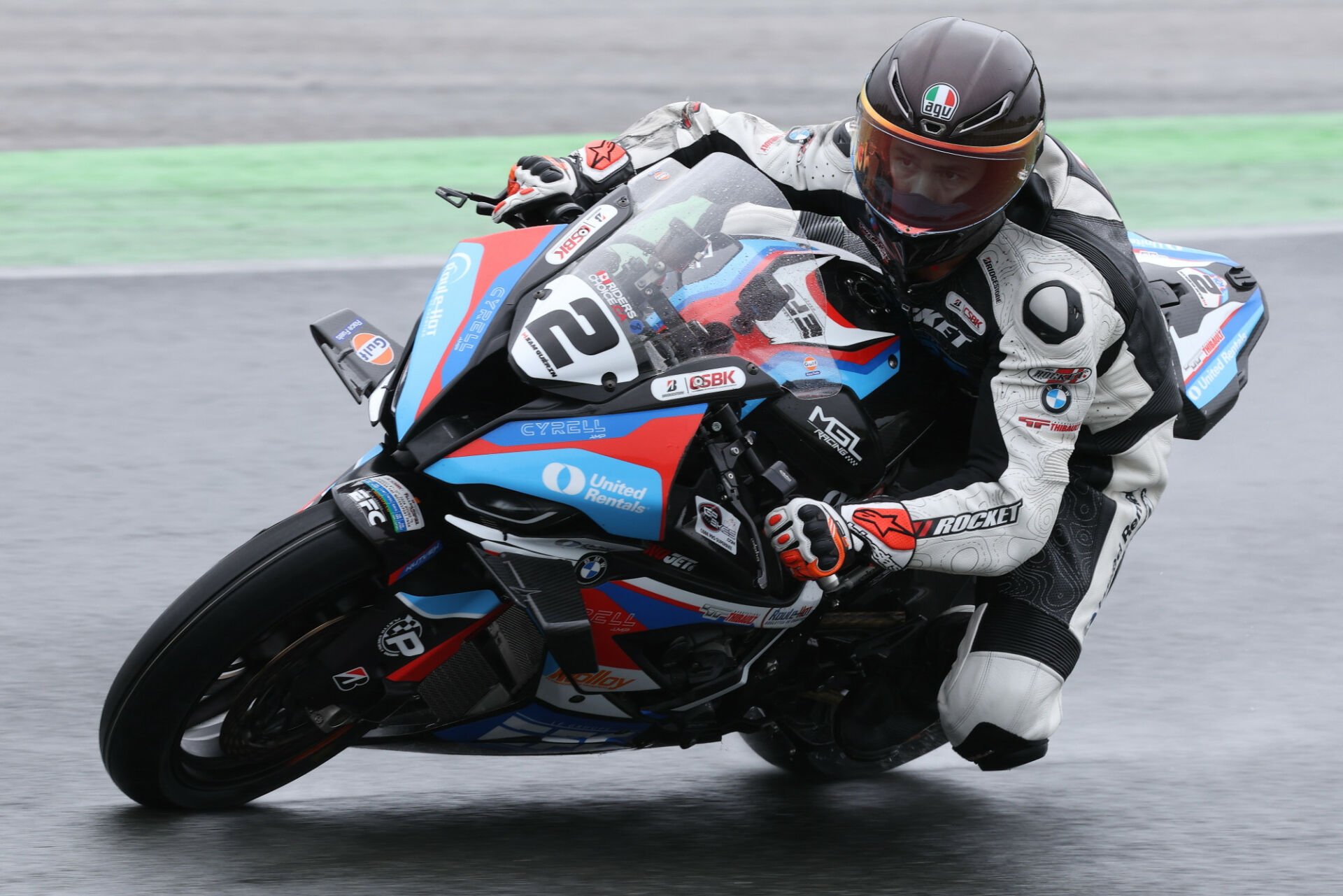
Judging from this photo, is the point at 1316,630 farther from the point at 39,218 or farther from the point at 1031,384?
the point at 39,218

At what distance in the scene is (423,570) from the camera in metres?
3.34

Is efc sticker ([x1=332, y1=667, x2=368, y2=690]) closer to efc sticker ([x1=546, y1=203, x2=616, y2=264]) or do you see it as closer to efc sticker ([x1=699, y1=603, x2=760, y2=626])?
efc sticker ([x1=699, y1=603, x2=760, y2=626])

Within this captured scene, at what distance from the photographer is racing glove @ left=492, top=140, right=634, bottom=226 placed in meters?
3.74

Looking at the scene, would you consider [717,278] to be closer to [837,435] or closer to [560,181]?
[837,435]

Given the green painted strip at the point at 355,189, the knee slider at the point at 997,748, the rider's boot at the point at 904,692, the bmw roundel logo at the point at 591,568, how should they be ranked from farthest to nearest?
the green painted strip at the point at 355,189
the rider's boot at the point at 904,692
the knee slider at the point at 997,748
the bmw roundel logo at the point at 591,568

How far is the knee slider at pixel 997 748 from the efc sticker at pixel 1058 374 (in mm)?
732

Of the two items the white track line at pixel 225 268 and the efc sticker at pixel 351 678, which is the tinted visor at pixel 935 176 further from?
the white track line at pixel 225 268

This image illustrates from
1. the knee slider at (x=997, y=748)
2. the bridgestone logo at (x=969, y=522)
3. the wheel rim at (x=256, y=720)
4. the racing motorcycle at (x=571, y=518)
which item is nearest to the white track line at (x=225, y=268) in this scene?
the racing motorcycle at (x=571, y=518)

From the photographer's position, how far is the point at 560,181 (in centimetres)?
375

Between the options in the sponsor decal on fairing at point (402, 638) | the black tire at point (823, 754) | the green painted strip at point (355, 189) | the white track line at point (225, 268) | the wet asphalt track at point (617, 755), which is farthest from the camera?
the green painted strip at point (355, 189)

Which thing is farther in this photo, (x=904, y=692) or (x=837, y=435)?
(x=904, y=692)

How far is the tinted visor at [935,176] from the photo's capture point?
3.31 metres

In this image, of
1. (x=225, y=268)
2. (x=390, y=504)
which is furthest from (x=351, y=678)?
(x=225, y=268)

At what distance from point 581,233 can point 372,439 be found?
266 cm
